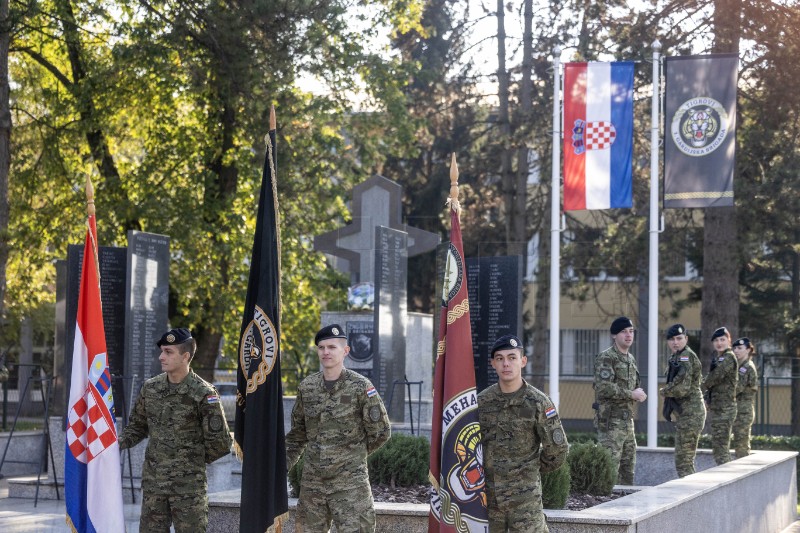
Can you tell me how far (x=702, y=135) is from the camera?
18.4 m

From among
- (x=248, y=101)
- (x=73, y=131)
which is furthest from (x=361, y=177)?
(x=73, y=131)

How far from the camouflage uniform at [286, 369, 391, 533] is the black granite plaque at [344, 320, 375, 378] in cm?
1066

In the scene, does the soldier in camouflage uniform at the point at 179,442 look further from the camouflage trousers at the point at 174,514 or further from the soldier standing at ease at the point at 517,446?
the soldier standing at ease at the point at 517,446

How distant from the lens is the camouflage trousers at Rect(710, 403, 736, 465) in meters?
15.9

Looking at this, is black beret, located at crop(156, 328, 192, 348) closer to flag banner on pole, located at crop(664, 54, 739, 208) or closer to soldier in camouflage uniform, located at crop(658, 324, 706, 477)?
soldier in camouflage uniform, located at crop(658, 324, 706, 477)

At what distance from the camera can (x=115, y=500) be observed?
27.5 ft

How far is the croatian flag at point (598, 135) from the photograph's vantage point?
18.0m

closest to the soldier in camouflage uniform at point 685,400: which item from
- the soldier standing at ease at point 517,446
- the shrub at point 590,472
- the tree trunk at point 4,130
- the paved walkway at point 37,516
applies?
the shrub at point 590,472

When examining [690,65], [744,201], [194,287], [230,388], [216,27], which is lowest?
[230,388]

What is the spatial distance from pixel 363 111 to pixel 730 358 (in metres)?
13.6

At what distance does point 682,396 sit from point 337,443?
7783mm

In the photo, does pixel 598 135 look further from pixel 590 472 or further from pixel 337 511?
pixel 337 511

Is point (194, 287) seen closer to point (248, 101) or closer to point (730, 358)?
point (248, 101)

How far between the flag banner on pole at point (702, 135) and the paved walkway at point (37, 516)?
9.75 meters
